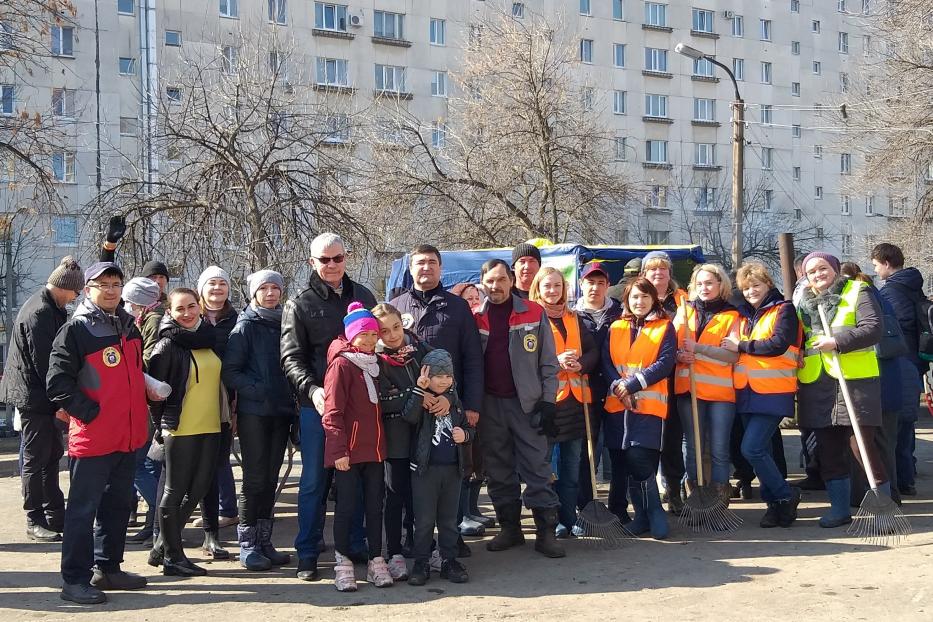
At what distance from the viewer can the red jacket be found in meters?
5.78

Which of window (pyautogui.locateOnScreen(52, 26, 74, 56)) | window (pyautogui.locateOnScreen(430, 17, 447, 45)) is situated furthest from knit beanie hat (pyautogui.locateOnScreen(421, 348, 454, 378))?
window (pyautogui.locateOnScreen(430, 17, 447, 45))

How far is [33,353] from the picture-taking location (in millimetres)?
7016

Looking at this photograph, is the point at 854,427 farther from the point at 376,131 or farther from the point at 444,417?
the point at 376,131

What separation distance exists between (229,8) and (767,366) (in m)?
32.5

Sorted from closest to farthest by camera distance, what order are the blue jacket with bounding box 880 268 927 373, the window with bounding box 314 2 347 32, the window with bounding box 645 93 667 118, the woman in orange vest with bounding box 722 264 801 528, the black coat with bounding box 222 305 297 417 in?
1. the black coat with bounding box 222 305 297 417
2. the woman in orange vest with bounding box 722 264 801 528
3. the blue jacket with bounding box 880 268 927 373
4. the window with bounding box 314 2 347 32
5. the window with bounding box 645 93 667 118

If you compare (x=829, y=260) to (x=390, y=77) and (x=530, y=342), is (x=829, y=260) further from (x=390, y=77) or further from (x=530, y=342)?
(x=390, y=77)

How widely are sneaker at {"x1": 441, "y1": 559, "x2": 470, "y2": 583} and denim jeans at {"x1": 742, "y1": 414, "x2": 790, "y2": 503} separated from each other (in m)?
2.35

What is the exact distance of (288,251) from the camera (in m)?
14.0

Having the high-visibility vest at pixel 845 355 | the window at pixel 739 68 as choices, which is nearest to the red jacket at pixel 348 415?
the high-visibility vest at pixel 845 355

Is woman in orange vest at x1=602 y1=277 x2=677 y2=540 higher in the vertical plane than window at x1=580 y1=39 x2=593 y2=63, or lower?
lower

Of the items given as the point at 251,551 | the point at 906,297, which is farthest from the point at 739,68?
the point at 251,551

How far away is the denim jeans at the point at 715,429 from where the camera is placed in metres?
7.26

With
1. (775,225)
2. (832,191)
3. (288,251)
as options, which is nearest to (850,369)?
(288,251)

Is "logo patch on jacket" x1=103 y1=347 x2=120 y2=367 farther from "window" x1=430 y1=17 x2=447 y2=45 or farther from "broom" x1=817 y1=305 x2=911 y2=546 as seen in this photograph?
"window" x1=430 y1=17 x2=447 y2=45
